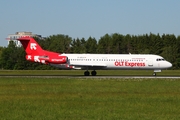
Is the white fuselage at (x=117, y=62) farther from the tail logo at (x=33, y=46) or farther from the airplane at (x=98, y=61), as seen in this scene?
the tail logo at (x=33, y=46)

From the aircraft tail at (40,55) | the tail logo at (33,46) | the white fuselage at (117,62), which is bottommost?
the white fuselage at (117,62)

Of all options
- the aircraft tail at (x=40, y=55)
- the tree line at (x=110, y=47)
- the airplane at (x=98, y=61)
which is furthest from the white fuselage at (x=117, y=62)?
the tree line at (x=110, y=47)

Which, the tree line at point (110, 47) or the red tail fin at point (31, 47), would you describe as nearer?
the red tail fin at point (31, 47)

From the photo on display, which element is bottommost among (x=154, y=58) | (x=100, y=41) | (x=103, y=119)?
(x=103, y=119)

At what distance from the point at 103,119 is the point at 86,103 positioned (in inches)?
201

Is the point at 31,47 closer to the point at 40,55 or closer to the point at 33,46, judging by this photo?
the point at 33,46

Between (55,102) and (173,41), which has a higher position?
(173,41)

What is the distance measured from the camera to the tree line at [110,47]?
103m

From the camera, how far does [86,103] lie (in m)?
20.3

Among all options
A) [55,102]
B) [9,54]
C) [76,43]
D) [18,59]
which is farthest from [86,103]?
[76,43]

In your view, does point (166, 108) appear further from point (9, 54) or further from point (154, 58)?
point (9, 54)

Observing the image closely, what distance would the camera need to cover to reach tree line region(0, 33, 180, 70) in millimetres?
103188

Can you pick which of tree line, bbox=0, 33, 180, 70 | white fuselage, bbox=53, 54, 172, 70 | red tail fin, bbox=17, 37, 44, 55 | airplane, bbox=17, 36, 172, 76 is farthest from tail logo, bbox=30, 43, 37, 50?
tree line, bbox=0, 33, 180, 70

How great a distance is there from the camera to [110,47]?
388 feet
